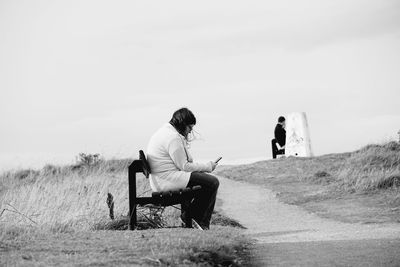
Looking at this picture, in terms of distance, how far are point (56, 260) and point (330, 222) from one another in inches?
262

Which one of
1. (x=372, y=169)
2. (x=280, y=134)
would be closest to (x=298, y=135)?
(x=280, y=134)

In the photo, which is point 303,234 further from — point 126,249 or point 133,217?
point 126,249

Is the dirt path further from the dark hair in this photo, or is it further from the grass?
the dark hair

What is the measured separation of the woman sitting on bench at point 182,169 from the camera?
907 centimetres

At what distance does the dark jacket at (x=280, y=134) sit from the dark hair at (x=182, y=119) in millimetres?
14222

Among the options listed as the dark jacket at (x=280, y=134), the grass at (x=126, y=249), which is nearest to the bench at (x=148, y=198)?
the grass at (x=126, y=249)

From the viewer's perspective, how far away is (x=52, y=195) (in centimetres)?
1379

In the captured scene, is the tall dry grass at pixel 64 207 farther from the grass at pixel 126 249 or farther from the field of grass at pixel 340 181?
the field of grass at pixel 340 181

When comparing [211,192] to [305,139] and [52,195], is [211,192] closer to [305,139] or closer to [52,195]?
[52,195]

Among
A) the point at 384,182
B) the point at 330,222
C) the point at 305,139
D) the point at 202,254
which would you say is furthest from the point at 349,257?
the point at 305,139

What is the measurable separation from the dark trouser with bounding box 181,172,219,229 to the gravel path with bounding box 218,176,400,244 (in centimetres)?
80

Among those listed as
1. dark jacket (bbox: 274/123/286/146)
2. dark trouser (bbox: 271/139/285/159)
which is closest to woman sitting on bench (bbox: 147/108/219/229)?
dark jacket (bbox: 274/123/286/146)

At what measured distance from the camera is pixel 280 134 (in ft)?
→ 76.7

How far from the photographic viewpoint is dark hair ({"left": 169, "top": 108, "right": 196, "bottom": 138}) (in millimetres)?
9070
